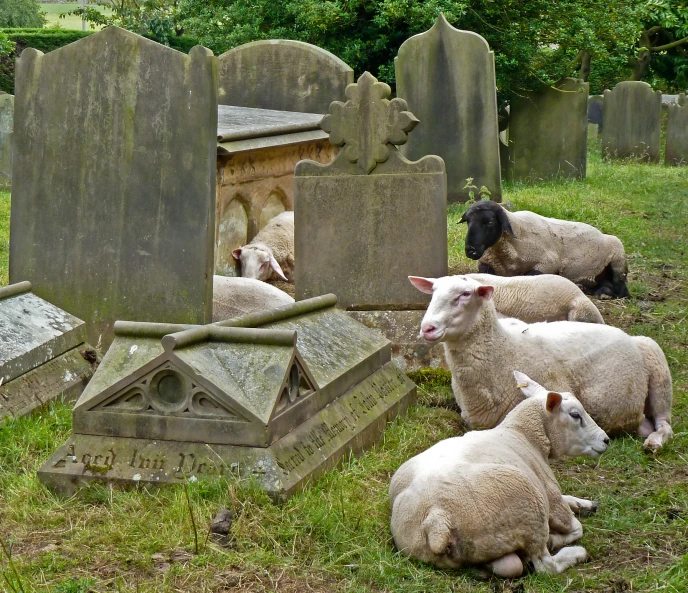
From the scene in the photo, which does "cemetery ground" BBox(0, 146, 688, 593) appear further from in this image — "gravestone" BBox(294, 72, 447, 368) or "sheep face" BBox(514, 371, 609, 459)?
"gravestone" BBox(294, 72, 447, 368)

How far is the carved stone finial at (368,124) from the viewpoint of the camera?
7.08 m

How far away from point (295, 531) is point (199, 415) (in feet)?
2.54

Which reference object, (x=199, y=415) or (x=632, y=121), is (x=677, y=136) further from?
(x=199, y=415)

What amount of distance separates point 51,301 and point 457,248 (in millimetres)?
5093

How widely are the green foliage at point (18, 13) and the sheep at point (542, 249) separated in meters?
38.7

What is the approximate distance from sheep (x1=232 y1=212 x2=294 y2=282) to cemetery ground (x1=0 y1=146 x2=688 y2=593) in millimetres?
3432

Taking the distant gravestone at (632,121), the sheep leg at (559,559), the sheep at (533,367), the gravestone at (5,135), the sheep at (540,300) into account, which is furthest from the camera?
the distant gravestone at (632,121)

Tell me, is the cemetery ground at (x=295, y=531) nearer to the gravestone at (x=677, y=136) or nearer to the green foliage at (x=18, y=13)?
the gravestone at (x=677, y=136)

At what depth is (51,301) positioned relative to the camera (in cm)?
725

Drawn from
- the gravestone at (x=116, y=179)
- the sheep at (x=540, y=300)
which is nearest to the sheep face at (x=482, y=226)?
the sheep at (x=540, y=300)

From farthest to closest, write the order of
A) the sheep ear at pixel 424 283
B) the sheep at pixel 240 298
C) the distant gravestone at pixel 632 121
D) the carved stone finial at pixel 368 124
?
the distant gravestone at pixel 632 121, the sheep at pixel 240 298, the carved stone finial at pixel 368 124, the sheep ear at pixel 424 283

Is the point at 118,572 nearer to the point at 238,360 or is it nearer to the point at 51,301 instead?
the point at 238,360

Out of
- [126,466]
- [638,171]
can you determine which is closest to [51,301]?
[126,466]

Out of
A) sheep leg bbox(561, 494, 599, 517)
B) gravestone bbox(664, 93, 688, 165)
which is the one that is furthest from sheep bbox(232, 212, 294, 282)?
gravestone bbox(664, 93, 688, 165)
